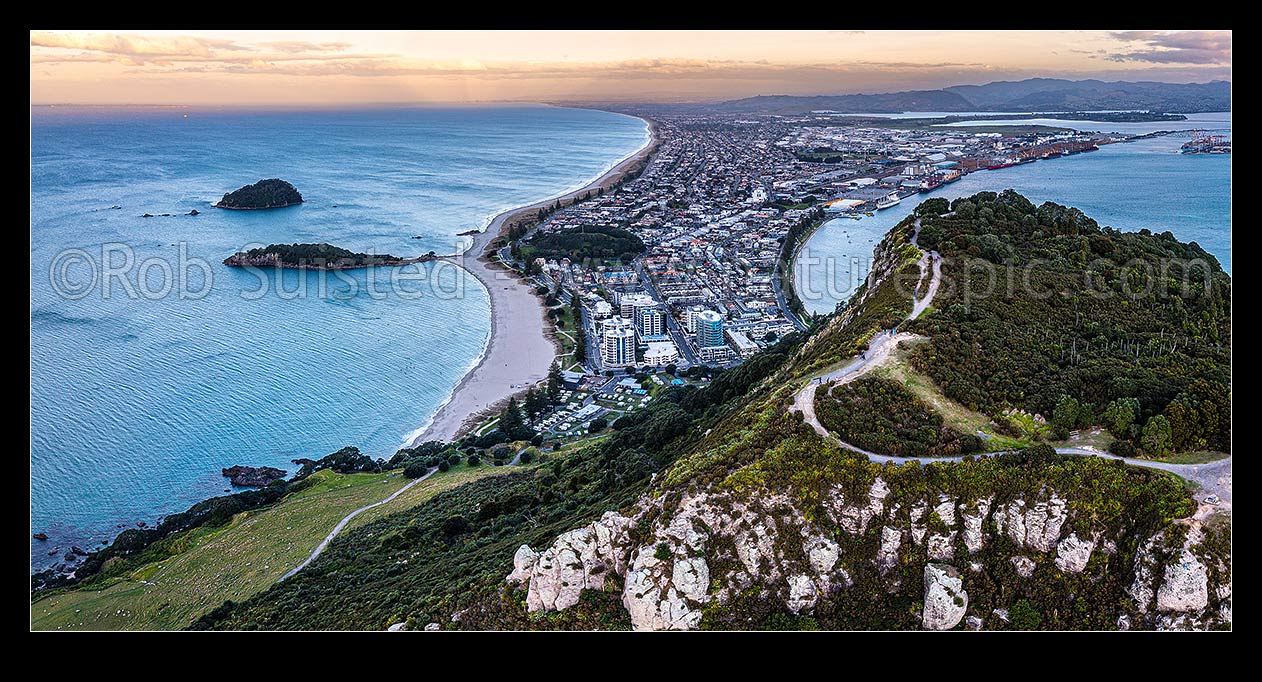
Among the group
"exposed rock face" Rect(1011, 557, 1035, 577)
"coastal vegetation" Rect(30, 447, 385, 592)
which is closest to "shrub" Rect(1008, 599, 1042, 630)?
"exposed rock face" Rect(1011, 557, 1035, 577)

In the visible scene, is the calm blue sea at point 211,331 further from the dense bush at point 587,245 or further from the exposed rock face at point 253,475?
the dense bush at point 587,245

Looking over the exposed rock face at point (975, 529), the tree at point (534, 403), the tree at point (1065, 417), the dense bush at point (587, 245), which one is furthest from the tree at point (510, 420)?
the dense bush at point (587, 245)

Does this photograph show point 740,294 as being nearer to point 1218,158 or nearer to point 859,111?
point 1218,158

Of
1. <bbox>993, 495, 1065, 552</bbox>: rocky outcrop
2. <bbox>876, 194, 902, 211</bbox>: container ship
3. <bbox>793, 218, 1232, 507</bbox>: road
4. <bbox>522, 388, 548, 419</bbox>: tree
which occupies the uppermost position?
<bbox>876, 194, 902, 211</bbox>: container ship

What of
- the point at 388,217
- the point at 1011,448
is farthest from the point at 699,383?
the point at 388,217

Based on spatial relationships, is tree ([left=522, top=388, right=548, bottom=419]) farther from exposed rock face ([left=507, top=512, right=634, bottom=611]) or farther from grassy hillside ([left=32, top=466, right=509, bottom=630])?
exposed rock face ([left=507, top=512, right=634, bottom=611])
